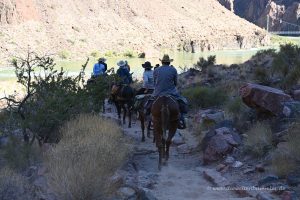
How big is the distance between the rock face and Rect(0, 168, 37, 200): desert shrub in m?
64.4

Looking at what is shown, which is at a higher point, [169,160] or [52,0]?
[52,0]

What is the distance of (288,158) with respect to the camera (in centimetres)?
860

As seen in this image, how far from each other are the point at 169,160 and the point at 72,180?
4878 mm

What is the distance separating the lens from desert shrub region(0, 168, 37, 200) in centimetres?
630

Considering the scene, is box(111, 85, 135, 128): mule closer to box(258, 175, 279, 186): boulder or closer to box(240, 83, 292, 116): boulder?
box(240, 83, 292, 116): boulder

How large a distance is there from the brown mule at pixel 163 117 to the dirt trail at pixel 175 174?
0.40 m

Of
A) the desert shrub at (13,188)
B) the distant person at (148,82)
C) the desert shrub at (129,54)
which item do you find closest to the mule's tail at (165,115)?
the distant person at (148,82)

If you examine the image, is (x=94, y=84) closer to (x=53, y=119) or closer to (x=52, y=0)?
(x=53, y=119)

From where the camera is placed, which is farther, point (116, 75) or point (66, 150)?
point (116, 75)

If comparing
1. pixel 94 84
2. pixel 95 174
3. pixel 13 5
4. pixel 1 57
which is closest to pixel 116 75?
pixel 94 84

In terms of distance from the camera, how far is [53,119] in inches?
448

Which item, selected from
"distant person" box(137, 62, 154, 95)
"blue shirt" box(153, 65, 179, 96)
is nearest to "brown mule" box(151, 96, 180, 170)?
"blue shirt" box(153, 65, 179, 96)

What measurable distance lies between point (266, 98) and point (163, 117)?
259 centimetres

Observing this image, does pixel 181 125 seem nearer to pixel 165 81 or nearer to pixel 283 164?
pixel 165 81
